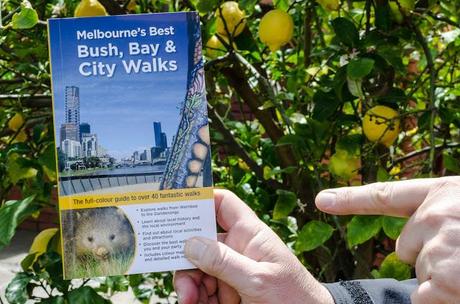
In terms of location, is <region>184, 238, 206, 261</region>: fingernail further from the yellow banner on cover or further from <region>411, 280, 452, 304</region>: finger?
<region>411, 280, 452, 304</region>: finger

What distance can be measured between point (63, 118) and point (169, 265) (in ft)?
0.83

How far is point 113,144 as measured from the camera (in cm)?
90

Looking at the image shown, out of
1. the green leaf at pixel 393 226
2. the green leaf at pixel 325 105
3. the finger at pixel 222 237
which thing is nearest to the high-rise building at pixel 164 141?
the finger at pixel 222 237

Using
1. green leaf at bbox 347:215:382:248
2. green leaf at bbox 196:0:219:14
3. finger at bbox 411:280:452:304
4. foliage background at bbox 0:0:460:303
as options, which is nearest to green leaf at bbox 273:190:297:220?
foliage background at bbox 0:0:460:303

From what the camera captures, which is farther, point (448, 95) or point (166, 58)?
point (448, 95)

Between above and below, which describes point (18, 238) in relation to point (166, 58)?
below

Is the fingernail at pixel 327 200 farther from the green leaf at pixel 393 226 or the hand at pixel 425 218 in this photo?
the green leaf at pixel 393 226

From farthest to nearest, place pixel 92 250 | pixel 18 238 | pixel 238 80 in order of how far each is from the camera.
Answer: pixel 18 238 < pixel 238 80 < pixel 92 250

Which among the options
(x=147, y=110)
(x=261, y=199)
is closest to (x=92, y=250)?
(x=147, y=110)

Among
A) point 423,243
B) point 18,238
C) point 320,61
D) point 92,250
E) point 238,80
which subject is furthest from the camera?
point 18,238

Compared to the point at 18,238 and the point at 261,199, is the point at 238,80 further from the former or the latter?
the point at 18,238

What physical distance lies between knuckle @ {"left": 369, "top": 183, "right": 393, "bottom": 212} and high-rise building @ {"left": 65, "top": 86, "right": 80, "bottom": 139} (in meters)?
0.41

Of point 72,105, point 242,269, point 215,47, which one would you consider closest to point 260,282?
point 242,269

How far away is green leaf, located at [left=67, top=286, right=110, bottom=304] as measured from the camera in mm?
1257
